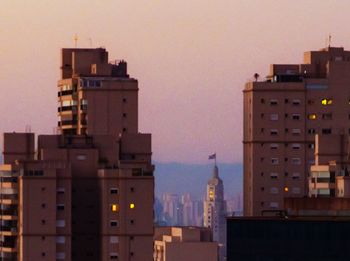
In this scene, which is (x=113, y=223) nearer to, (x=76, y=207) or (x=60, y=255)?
(x=76, y=207)

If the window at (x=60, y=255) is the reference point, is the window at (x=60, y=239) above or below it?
above

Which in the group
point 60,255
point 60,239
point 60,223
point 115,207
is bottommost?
point 60,255

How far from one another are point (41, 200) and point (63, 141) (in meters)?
10.3

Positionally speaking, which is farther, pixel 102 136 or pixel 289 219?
pixel 102 136

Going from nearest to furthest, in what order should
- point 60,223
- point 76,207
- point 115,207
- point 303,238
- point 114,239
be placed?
point 303,238
point 60,223
point 115,207
point 114,239
point 76,207

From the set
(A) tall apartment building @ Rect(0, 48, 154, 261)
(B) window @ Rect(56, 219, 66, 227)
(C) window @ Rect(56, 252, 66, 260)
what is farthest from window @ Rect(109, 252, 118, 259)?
(B) window @ Rect(56, 219, 66, 227)

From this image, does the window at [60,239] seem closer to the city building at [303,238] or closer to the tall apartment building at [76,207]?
the tall apartment building at [76,207]

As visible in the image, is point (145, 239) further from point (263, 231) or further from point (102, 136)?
point (263, 231)

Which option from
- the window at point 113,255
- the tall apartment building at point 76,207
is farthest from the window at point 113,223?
the window at point 113,255

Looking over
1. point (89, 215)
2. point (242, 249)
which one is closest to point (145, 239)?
point (89, 215)

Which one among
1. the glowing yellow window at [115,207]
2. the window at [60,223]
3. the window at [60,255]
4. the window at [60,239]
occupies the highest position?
the glowing yellow window at [115,207]

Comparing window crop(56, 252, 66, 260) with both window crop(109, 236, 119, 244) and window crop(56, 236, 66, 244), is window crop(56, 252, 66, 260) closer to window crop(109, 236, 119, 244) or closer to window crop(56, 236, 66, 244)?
window crop(56, 236, 66, 244)

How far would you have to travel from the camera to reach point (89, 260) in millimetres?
194625

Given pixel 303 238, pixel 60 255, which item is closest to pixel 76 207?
pixel 60 255
